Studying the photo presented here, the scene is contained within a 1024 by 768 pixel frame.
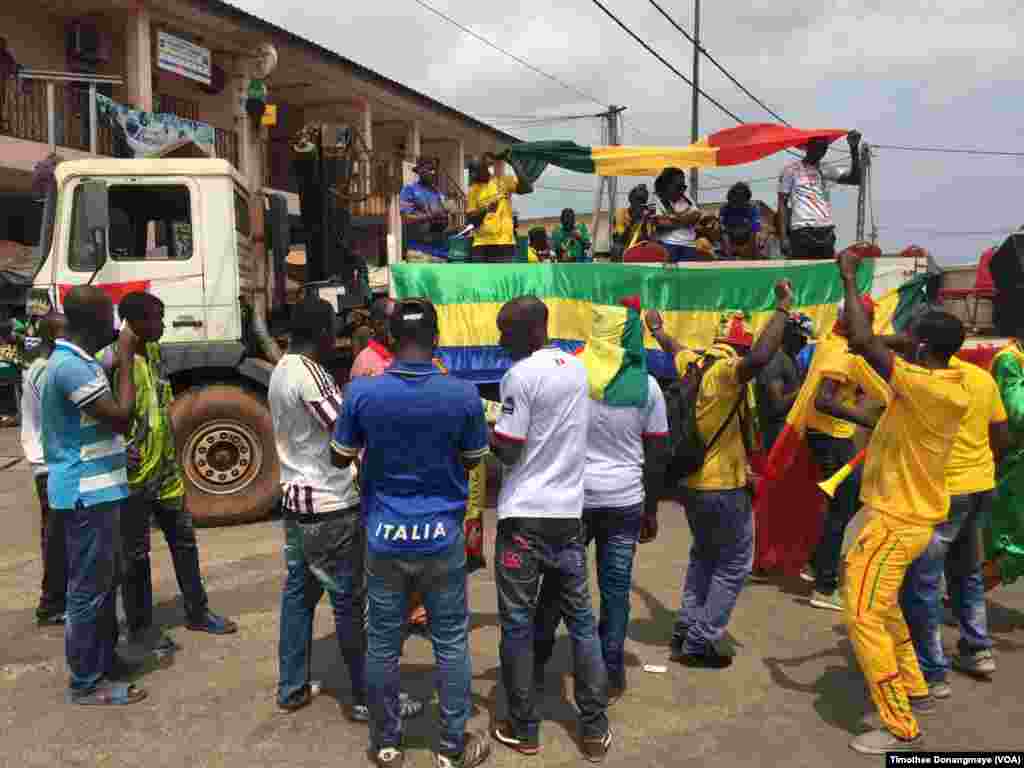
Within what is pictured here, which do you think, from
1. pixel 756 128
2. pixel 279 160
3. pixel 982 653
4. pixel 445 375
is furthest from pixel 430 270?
pixel 279 160

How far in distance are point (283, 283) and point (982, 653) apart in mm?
6084

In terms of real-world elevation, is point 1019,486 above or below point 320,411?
below

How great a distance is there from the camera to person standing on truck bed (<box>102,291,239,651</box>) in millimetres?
4211

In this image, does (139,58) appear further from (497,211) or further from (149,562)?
(149,562)

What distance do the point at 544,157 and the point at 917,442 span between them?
220 inches

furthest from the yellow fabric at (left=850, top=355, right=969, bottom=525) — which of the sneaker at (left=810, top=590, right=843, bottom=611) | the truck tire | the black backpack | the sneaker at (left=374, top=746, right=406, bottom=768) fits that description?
the truck tire

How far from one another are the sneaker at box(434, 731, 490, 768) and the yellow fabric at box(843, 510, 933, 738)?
1.50 m

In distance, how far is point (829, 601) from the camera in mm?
4965

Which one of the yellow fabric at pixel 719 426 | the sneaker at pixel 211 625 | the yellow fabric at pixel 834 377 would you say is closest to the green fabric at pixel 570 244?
the yellow fabric at pixel 834 377

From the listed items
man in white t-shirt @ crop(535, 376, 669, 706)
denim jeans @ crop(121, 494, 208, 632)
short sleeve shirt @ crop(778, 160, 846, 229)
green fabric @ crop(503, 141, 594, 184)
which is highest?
green fabric @ crop(503, 141, 594, 184)

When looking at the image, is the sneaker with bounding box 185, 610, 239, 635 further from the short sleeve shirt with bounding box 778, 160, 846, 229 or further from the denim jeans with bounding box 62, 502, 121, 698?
the short sleeve shirt with bounding box 778, 160, 846, 229

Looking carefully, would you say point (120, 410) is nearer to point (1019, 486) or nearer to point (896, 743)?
point (896, 743)

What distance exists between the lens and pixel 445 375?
10.2 ft

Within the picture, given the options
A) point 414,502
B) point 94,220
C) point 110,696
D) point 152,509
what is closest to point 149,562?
point 152,509
